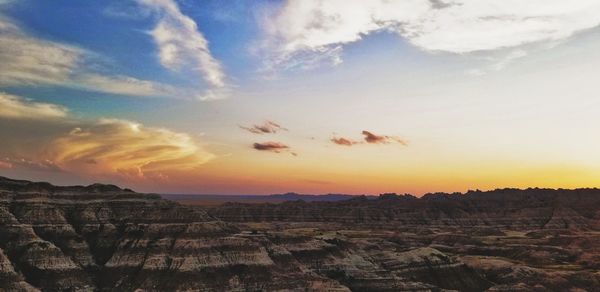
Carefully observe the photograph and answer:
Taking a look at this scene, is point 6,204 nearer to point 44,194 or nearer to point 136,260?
point 44,194

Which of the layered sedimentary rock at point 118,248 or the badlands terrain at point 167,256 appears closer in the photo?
the layered sedimentary rock at point 118,248

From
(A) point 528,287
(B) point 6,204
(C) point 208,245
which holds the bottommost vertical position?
(A) point 528,287

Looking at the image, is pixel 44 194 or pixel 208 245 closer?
pixel 208 245

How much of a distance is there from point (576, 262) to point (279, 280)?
4337 inches

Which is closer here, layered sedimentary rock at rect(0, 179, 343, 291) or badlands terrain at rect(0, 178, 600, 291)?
layered sedimentary rock at rect(0, 179, 343, 291)

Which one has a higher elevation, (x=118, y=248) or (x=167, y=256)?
(x=118, y=248)

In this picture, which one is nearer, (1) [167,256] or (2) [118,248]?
(1) [167,256]

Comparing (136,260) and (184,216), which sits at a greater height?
(184,216)

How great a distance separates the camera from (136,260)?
302 feet

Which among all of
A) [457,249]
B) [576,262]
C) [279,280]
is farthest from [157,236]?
[576,262]

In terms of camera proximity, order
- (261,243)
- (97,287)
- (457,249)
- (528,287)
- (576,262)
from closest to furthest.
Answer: (97,287)
(261,243)
(528,287)
(576,262)
(457,249)

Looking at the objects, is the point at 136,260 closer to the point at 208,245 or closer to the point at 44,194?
the point at 208,245

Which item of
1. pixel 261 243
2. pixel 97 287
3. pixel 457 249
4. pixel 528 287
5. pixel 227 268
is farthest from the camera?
pixel 457 249

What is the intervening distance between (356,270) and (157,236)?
3853cm
